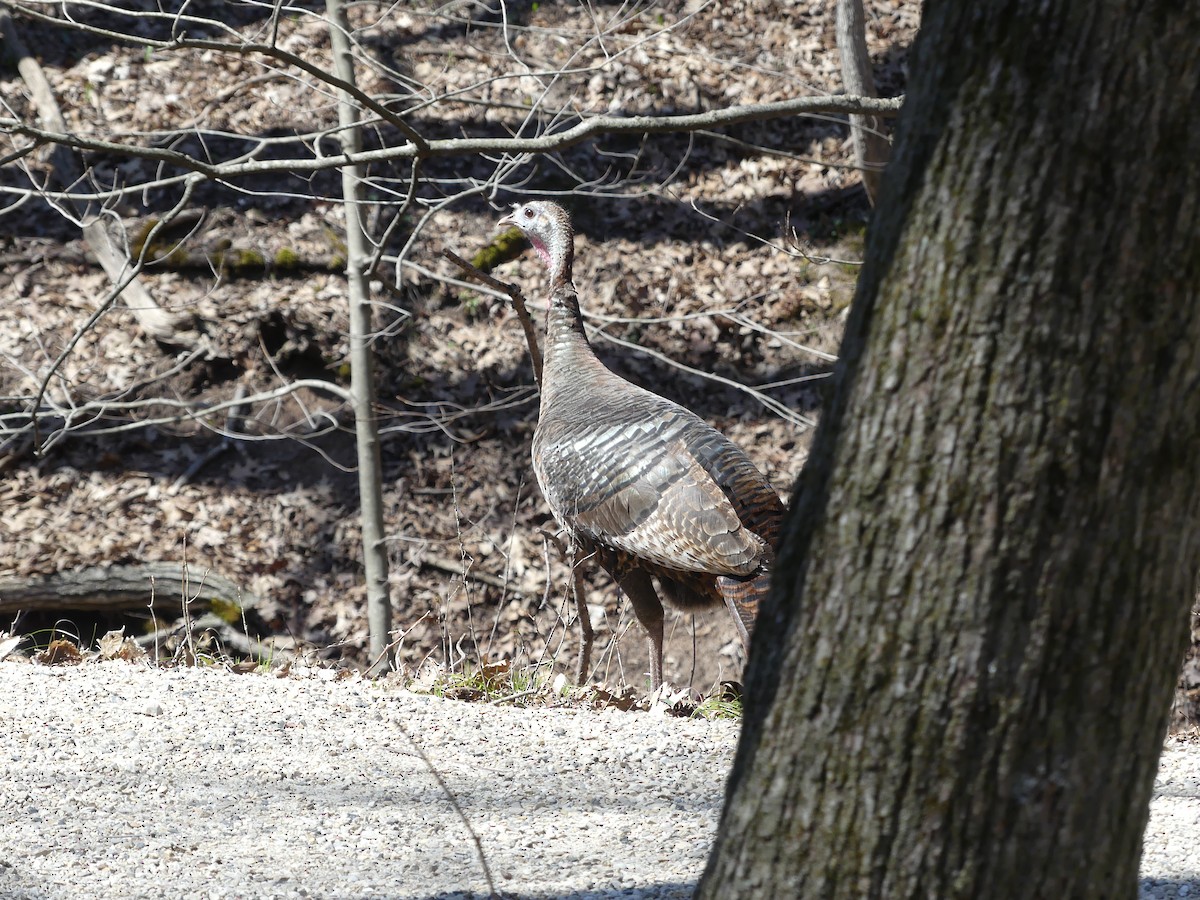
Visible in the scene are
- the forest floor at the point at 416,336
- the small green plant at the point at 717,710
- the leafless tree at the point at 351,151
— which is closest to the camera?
the small green plant at the point at 717,710

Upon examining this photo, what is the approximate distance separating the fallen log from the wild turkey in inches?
118

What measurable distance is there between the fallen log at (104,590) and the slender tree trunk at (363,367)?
107 cm

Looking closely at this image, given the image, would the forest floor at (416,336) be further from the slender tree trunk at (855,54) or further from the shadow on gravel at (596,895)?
the shadow on gravel at (596,895)

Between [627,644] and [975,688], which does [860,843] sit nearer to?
[975,688]

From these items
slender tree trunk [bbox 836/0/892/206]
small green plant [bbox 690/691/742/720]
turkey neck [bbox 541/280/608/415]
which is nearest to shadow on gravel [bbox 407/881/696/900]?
small green plant [bbox 690/691/742/720]

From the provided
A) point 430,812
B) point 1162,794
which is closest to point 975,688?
point 430,812

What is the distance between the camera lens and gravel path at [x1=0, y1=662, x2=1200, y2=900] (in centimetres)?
280

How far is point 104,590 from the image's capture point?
732 cm

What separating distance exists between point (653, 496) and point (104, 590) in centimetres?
439

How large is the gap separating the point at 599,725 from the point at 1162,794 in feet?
6.49

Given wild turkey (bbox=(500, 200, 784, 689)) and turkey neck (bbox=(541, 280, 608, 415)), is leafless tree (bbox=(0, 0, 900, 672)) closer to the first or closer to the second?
turkey neck (bbox=(541, 280, 608, 415))

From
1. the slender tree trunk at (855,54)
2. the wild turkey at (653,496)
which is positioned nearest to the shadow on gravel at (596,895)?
the wild turkey at (653,496)

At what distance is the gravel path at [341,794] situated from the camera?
280cm

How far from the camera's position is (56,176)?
981 cm
